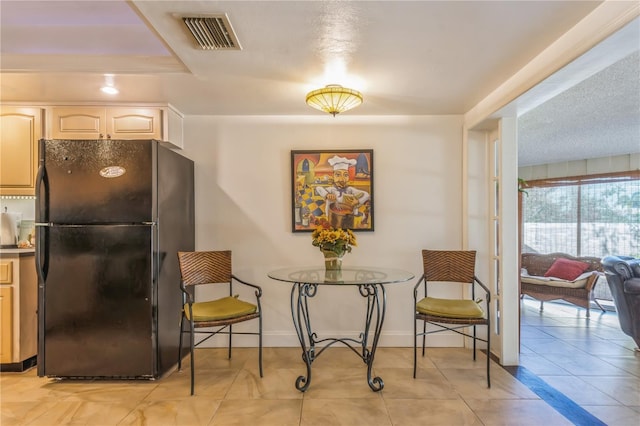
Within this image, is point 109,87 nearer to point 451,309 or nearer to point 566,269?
point 451,309

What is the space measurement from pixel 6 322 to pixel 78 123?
1.69m

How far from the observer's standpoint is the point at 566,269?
469 cm

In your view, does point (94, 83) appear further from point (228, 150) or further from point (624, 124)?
point (624, 124)

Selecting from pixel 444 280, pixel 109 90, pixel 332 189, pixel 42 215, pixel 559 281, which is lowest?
pixel 559 281

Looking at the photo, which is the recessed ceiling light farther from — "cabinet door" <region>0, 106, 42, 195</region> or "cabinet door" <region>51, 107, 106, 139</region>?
"cabinet door" <region>0, 106, 42, 195</region>

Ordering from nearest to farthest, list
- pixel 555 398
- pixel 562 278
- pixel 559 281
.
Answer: pixel 555 398
pixel 559 281
pixel 562 278

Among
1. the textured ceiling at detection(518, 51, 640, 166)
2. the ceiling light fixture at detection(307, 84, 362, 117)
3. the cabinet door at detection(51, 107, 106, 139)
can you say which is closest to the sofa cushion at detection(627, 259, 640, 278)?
the textured ceiling at detection(518, 51, 640, 166)

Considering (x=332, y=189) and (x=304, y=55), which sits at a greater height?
(x=304, y=55)

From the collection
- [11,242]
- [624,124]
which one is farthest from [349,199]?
[624,124]

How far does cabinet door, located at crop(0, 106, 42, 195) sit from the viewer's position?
8.89 ft

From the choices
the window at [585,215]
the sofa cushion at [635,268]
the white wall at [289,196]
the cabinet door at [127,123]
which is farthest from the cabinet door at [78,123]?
the window at [585,215]

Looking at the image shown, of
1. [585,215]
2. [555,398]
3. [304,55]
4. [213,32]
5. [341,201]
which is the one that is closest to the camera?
[213,32]

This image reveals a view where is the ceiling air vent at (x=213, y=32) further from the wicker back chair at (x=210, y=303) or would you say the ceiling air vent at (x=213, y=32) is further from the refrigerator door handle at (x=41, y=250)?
the refrigerator door handle at (x=41, y=250)

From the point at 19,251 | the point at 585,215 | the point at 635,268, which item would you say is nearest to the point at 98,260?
the point at 19,251
